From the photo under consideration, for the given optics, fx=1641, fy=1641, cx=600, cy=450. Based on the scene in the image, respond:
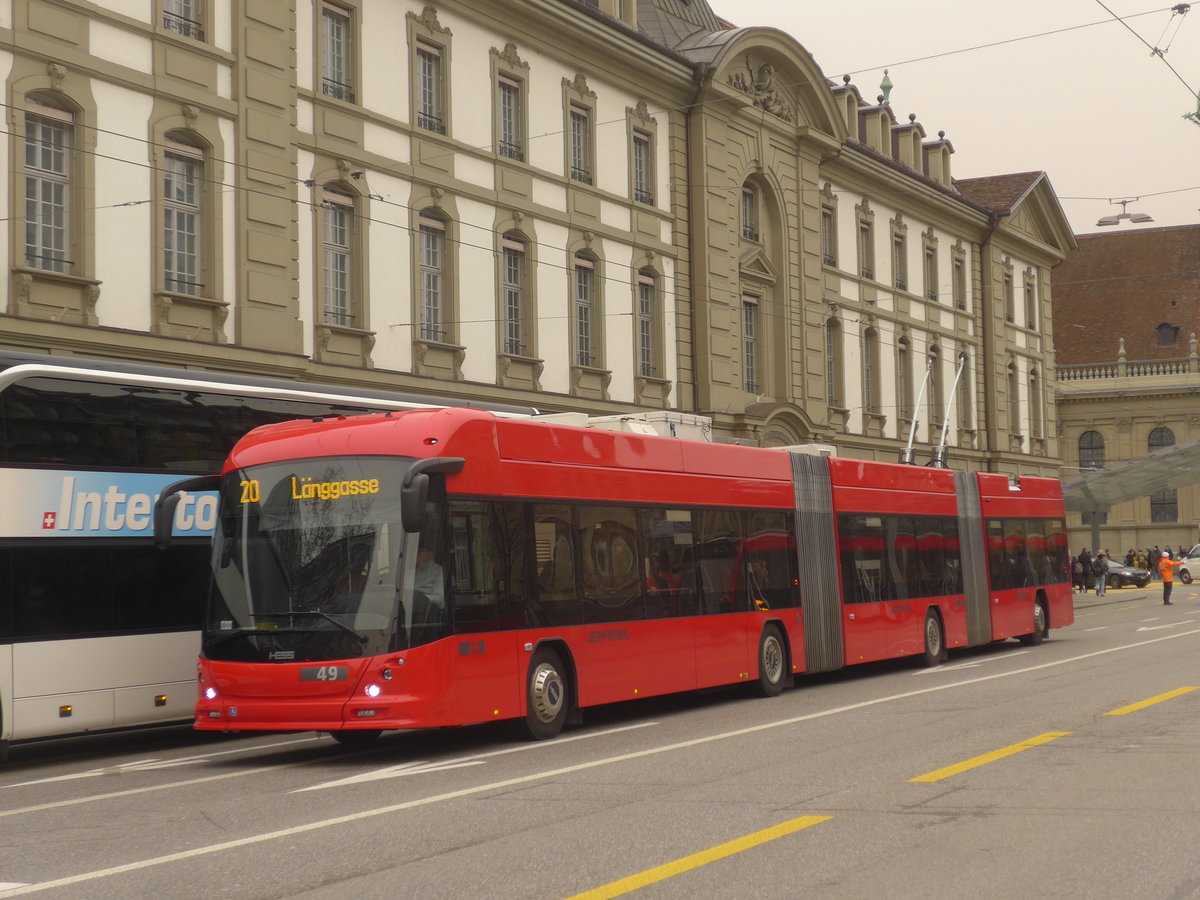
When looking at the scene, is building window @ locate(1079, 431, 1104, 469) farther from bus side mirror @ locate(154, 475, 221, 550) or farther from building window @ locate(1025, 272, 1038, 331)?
bus side mirror @ locate(154, 475, 221, 550)

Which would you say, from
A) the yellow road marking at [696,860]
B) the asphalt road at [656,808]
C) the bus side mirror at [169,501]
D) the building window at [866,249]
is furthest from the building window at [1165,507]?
the yellow road marking at [696,860]

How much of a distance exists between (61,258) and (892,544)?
39.5ft

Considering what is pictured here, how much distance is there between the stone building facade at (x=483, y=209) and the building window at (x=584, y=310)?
0.09 metres

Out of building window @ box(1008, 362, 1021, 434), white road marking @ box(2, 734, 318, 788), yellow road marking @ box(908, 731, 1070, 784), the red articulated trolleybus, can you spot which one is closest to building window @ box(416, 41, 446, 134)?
the red articulated trolleybus

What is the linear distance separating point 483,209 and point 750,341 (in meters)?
11.5

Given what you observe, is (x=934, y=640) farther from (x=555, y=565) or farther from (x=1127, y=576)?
(x=1127, y=576)

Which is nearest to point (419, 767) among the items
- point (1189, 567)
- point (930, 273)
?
point (930, 273)

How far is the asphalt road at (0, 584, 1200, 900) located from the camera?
25.0ft

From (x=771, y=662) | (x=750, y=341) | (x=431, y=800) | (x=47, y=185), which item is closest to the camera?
(x=431, y=800)

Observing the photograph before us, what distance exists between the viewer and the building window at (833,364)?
44.2 meters

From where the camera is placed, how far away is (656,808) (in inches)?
389

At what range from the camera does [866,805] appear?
978 cm

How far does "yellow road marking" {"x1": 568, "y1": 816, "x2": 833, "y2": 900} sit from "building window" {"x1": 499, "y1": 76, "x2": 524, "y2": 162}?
23308 millimetres

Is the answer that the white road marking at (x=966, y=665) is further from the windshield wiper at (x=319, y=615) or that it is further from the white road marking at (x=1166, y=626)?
the windshield wiper at (x=319, y=615)
